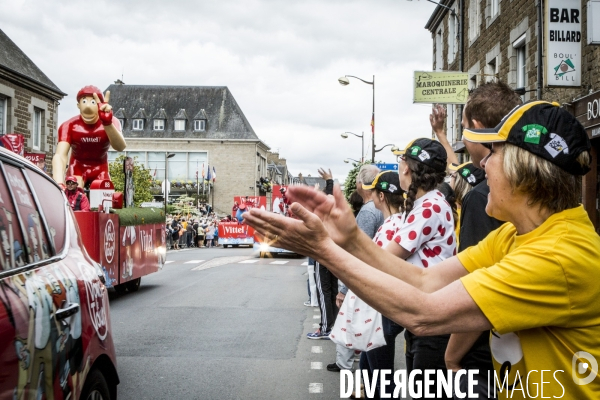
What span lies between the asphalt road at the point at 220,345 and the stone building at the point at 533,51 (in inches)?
245

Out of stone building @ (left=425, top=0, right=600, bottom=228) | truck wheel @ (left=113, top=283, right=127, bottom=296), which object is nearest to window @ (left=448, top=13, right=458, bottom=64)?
stone building @ (left=425, top=0, right=600, bottom=228)

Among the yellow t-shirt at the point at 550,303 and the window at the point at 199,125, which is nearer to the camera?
the yellow t-shirt at the point at 550,303

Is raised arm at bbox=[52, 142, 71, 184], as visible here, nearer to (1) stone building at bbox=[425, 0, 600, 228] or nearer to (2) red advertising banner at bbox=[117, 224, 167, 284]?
(2) red advertising banner at bbox=[117, 224, 167, 284]

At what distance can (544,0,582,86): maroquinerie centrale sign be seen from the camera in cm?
1175

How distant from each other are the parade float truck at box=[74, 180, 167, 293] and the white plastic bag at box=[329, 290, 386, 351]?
17.8ft

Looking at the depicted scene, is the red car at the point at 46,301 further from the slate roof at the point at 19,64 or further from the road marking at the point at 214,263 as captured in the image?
the slate roof at the point at 19,64

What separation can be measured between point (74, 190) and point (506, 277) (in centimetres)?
834

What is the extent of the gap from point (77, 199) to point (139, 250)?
3143mm

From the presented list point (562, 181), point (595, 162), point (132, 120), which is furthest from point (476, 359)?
point (132, 120)

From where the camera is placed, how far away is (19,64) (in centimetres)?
2520

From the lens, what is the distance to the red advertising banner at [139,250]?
10.9 m

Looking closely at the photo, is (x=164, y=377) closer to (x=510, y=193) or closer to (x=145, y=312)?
(x=145, y=312)

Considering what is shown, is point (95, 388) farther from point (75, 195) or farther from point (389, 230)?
point (75, 195)

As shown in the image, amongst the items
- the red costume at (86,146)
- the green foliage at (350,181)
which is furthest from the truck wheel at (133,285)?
the green foliage at (350,181)
